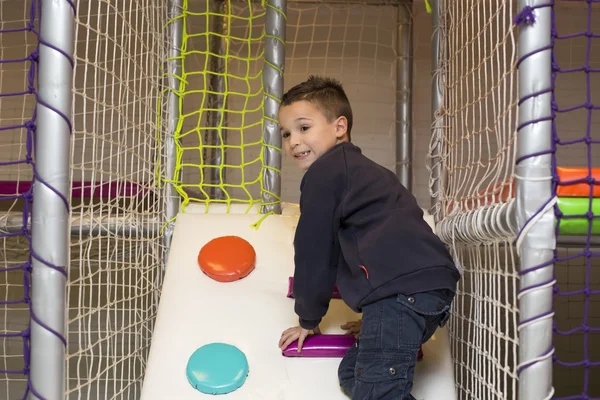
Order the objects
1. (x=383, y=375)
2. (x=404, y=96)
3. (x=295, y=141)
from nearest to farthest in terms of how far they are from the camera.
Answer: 1. (x=383, y=375)
2. (x=295, y=141)
3. (x=404, y=96)

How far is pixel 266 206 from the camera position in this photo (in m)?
1.58

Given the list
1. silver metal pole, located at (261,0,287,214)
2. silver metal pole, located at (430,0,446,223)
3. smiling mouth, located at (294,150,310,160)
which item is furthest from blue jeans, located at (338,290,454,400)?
silver metal pole, located at (261,0,287,214)

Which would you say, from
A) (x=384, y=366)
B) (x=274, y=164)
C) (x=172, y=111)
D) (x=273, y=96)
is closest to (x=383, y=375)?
(x=384, y=366)

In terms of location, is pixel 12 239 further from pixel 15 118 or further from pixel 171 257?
pixel 171 257

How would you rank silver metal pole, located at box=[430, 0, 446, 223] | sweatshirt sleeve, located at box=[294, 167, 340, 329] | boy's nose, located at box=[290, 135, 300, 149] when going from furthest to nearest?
silver metal pole, located at box=[430, 0, 446, 223] → boy's nose, located at box=[290, 135, 300, 149] → sweatshirt sleeve, located at box=[294, 167, 340, 329]

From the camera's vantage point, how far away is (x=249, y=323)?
129cm

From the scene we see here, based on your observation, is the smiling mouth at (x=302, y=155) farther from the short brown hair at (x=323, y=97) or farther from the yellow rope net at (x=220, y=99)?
the yellow rope net at (x=220, y=99)

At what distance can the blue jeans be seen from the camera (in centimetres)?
101

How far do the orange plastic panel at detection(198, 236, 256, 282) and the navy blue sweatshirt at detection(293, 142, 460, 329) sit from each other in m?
0.24

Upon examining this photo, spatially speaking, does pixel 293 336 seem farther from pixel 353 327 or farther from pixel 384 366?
pixel 384 366

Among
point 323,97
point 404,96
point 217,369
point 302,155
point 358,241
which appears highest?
point 404,96

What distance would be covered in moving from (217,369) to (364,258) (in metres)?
0.37

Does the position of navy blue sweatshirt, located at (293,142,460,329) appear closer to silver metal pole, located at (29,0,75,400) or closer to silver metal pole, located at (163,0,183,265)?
silver metal pole, located at (29,0,75,400)

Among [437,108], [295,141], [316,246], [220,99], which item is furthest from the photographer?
[220,99]
